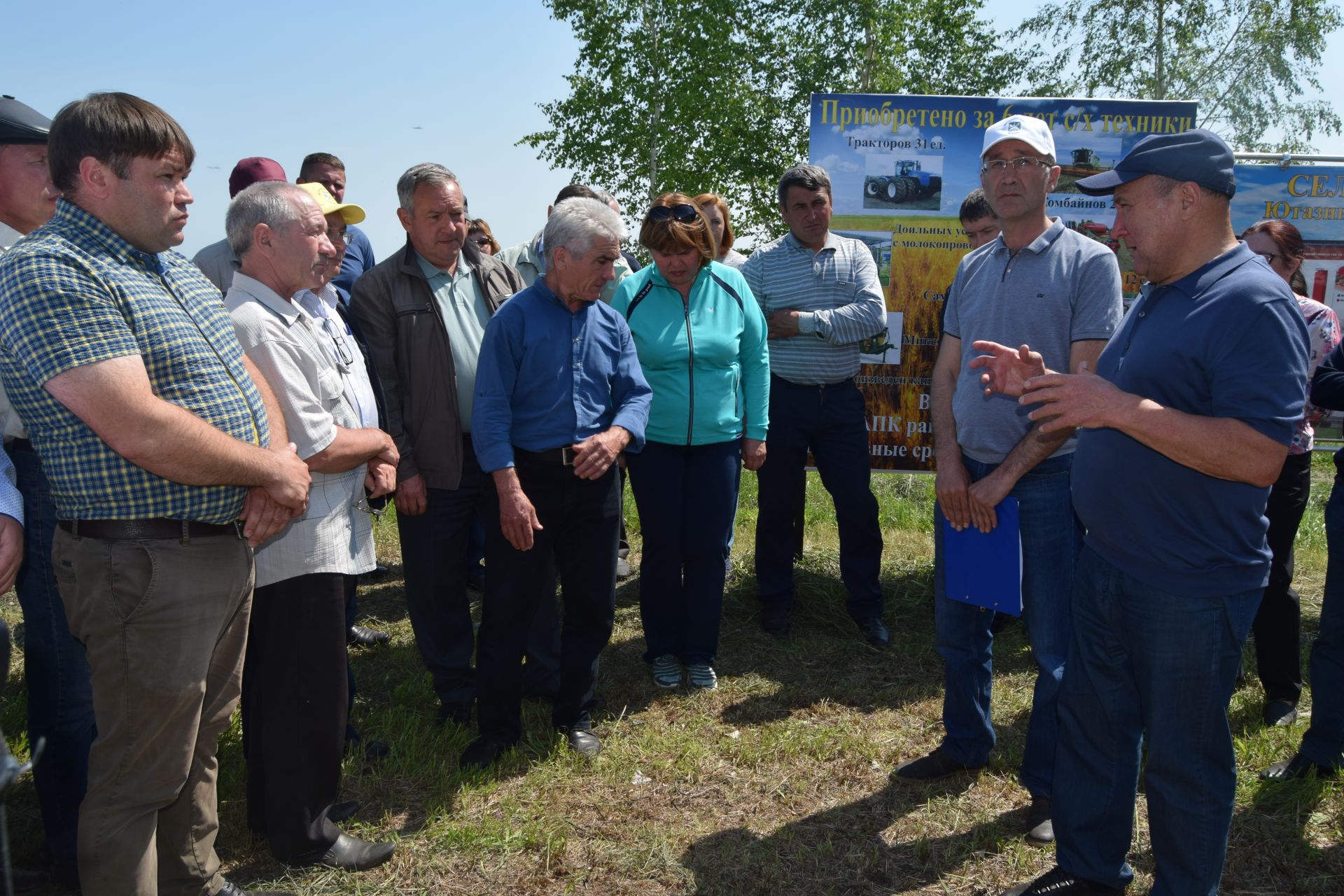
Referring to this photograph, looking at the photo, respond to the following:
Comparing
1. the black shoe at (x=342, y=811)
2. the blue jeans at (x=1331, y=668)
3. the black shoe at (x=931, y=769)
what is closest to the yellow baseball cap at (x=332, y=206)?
the black shoe at (x=342, y=811)

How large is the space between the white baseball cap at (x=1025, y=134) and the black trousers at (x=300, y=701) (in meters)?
2.63

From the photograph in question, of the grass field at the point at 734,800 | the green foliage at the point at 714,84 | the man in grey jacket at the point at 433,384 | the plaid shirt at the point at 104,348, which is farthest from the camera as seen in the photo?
the green foliage at the point at 714,84

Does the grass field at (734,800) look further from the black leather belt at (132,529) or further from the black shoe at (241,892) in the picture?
the black leather belt at (132,529)

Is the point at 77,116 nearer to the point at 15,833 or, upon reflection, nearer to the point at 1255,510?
the point at 15,833

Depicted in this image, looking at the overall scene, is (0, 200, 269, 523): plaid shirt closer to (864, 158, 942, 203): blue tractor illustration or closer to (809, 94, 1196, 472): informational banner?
(809, 94, 1196, 472): informational banner

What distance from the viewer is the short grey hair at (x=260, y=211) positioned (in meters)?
2.82

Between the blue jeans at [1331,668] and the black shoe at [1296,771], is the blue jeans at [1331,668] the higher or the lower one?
the higher one

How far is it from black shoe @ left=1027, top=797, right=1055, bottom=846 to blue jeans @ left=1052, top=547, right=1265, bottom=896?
0.37m

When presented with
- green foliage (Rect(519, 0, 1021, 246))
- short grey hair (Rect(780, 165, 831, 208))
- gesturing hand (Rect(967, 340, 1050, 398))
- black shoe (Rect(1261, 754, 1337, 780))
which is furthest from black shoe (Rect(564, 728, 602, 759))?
green foliage (Rect(519, 0, 1021, 246))

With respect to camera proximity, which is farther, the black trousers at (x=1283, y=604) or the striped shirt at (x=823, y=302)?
the striped shirt at (x=823, y=302)

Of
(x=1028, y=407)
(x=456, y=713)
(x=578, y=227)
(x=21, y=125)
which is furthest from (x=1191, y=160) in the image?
(x=456, y=713)

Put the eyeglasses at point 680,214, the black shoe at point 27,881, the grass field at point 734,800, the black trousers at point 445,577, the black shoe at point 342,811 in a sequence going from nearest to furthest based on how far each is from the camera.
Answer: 1. the black shoe at point 27,881
2. the grass field at point 734,800
3. the black shoe at point 342,811
4. the black trousers at point 445,577
5. the eyeglasses at point 680,214

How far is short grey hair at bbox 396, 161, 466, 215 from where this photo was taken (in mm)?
3781

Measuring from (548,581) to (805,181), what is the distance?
8.24 ft
